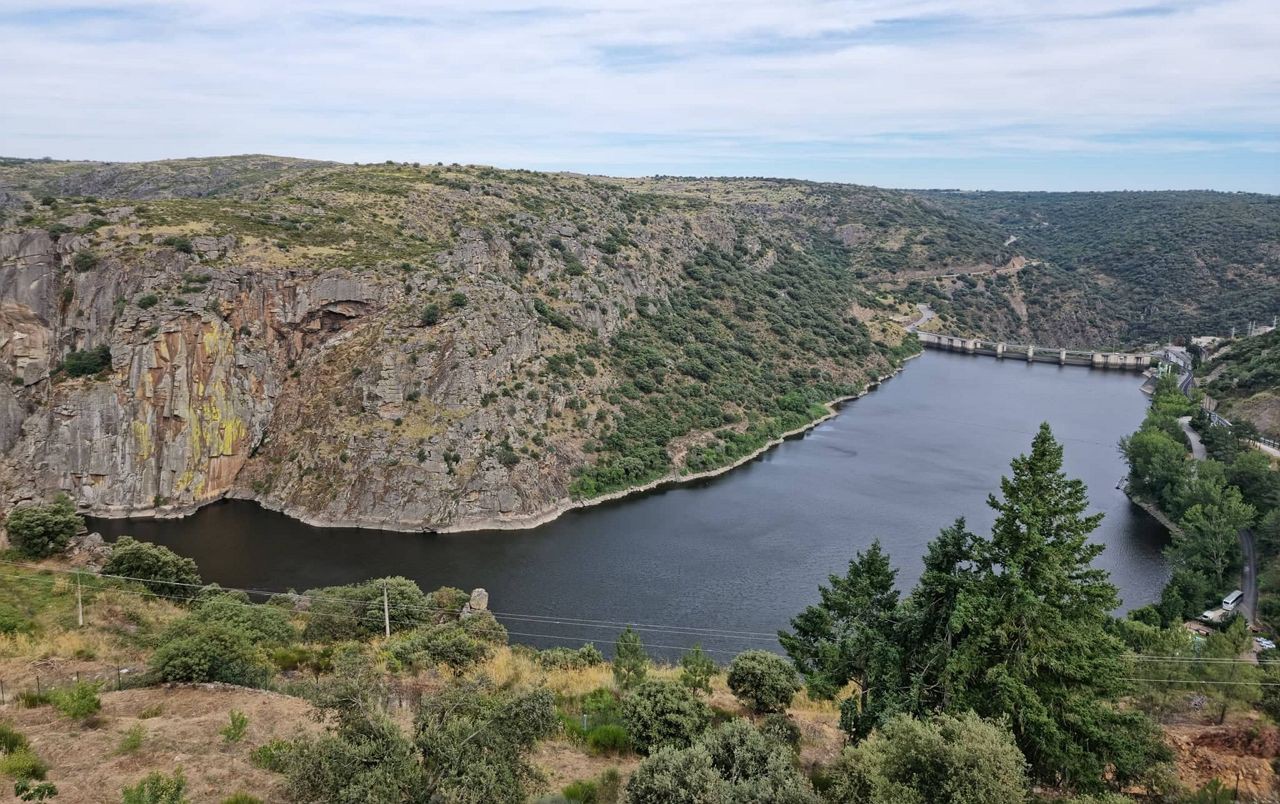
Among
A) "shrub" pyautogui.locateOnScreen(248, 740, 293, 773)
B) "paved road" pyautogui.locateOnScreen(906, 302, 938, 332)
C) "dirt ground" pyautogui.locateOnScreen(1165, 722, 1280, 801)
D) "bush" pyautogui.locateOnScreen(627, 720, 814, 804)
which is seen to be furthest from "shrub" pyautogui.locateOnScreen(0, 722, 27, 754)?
"paved road" pyautogui.locateOnScreen(906, 302, 938, 332)

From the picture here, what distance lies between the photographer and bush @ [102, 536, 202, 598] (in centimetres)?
2472

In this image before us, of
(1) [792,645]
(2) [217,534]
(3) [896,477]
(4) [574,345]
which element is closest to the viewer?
(1) [792,645]

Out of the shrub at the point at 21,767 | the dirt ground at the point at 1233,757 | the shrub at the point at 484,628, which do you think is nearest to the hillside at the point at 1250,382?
the dirt ground at the point at 1233,757

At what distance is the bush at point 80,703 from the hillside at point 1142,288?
105259 millimetres

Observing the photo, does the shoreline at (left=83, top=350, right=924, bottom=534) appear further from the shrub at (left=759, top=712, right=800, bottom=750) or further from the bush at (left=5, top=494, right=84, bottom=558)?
the shrub at (left=759, top=712, right=800, bottom=750)

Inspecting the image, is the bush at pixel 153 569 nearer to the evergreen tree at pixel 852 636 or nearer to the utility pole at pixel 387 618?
the utility pole at pixel 387 618

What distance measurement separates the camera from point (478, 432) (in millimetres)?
44688

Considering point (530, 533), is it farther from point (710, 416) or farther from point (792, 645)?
point (792, 645)

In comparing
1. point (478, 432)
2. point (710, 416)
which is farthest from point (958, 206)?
point (478, 432)

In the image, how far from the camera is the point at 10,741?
35.6 ft

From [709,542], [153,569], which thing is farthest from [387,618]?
[709,542]

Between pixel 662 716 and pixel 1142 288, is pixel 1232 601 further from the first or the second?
pixel 1142 288

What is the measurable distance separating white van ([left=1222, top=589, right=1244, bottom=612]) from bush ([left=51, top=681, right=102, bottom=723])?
39423mm

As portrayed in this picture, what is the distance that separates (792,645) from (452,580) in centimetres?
2135
